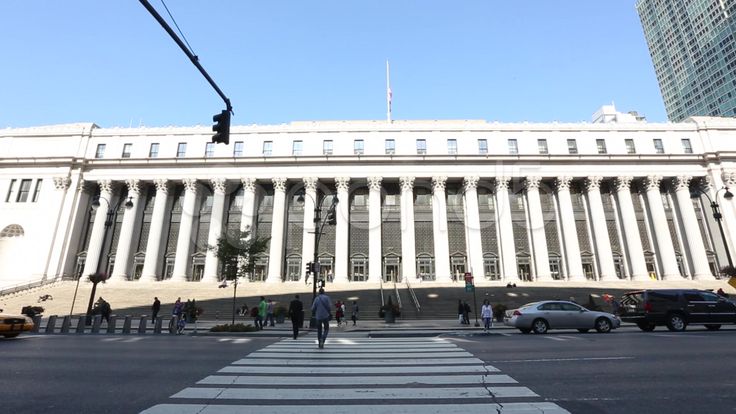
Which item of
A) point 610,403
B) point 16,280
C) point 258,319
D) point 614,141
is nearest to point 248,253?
point 258,319

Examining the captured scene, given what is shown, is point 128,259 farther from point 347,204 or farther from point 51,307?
point 347,204

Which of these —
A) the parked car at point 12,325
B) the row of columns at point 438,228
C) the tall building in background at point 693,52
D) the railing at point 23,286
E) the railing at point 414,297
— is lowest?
the parked car at point 12,325

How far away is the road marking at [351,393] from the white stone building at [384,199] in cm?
3515

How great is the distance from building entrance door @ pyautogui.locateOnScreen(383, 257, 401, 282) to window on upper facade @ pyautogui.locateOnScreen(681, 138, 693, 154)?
132 feet

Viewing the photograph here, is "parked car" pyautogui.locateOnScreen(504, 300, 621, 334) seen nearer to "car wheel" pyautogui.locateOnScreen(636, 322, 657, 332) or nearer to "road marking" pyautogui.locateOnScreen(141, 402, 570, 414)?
"car wheel" pyautogui.locateOnScreen(636, 322, 657, 332)

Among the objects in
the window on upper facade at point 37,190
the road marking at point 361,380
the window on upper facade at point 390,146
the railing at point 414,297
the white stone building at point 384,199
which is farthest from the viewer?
the window on upper facade at point 390,146

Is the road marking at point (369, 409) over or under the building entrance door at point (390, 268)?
under

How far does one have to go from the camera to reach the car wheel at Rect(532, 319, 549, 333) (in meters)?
17.3

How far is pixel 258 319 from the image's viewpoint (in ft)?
70.8

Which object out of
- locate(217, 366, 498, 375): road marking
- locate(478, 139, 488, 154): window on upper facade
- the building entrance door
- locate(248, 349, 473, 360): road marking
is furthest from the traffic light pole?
locate(478, 139, 488, 154): window on upper facade

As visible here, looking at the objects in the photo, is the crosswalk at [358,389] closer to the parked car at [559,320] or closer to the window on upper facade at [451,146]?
the parked car at [559,320]

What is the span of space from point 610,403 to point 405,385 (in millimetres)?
3052

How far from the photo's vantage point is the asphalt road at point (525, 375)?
522 cm

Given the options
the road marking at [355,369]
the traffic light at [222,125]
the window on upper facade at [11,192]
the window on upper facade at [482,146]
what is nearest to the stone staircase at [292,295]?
the window on upper facade at [11,192]
